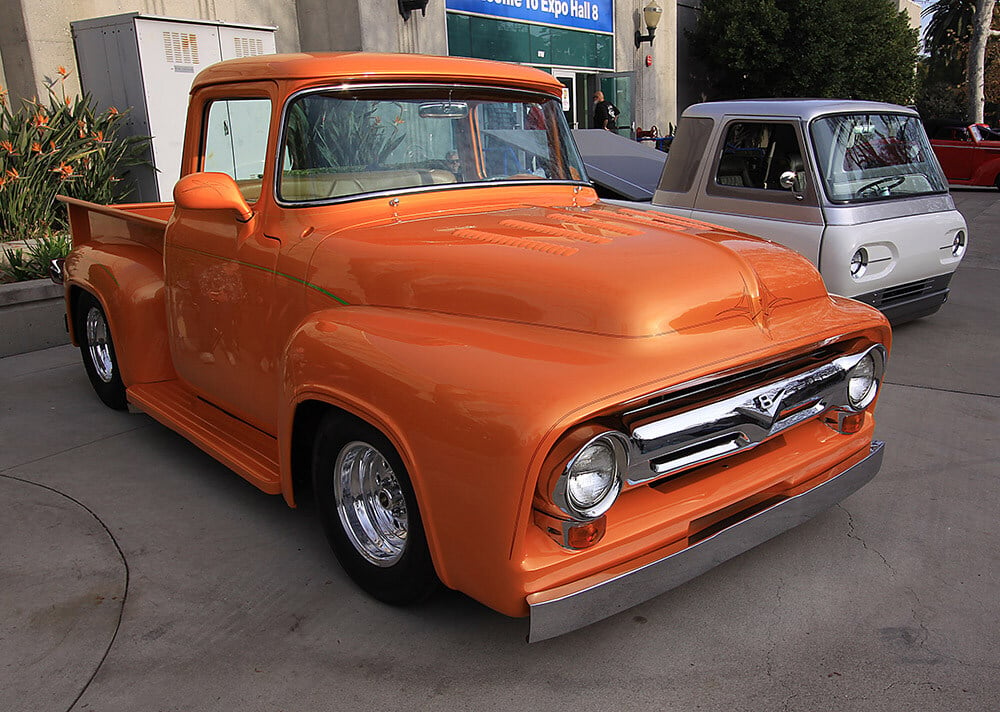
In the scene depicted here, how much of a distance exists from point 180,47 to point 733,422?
798 cm

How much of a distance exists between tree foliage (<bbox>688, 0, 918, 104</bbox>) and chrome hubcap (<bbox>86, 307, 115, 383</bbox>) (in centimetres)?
1845

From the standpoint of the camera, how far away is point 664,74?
20.6m

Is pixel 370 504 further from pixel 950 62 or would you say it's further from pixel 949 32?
pixel 950 62

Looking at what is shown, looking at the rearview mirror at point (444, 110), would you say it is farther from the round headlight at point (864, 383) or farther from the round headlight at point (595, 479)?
the round headlight at point (864, 383)

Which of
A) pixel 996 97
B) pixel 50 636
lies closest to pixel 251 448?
pixel 50 636

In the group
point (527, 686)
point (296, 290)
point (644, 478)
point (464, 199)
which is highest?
point (464, 199)

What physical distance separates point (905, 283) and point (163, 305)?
197 inches

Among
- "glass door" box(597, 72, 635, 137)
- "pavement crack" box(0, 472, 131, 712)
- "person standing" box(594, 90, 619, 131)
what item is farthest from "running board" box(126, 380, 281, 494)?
"glass door" box(597, 72, 635, 137)

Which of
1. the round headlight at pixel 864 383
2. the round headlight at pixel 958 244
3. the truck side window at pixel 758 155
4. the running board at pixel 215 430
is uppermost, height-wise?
the truck side window at pixel 758 155

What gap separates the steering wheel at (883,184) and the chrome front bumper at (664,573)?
359cm

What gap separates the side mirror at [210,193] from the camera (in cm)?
319

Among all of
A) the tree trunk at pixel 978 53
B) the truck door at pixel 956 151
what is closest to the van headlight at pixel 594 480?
the truck door at pixel 956 151

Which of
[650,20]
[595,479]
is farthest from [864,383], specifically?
[650,20]

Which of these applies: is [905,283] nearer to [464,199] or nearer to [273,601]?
[464,199]
